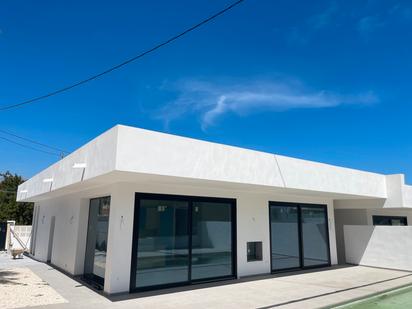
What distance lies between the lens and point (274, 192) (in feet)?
39.7

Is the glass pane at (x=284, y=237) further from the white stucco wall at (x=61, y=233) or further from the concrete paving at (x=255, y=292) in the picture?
the white stucco wall at (x=61, y=233)

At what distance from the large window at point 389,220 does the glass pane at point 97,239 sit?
47.6ft

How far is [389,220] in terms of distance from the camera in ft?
58.5

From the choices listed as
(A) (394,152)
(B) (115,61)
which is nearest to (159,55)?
(B) (115,61)

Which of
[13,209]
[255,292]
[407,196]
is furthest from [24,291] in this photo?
[13,209]

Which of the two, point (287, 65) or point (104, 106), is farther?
point (104, 106)

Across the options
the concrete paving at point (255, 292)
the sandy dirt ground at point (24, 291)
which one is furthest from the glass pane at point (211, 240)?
the sandy dirt ground at point (24, 291)

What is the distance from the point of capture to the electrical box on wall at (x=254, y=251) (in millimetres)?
11656

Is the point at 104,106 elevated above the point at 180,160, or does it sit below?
above

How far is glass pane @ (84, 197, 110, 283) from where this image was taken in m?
9.77

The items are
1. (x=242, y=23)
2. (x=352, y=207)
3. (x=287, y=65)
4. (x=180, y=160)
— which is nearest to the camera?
(x=180, y=160)

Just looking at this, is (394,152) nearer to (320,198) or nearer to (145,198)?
(320,198)

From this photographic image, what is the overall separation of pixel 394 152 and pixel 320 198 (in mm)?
14127

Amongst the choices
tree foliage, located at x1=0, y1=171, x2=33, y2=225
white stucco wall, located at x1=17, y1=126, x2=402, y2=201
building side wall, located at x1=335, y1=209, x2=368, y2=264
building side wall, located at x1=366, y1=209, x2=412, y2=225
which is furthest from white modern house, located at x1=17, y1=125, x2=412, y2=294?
tree foliage, located at x1=0, y1=171, x2=33, y2=225
